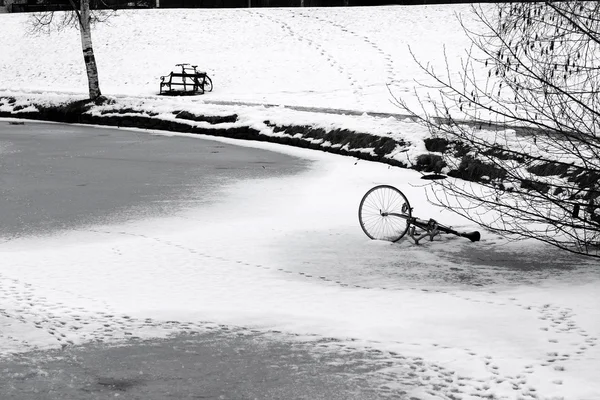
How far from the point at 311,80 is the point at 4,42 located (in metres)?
17.9

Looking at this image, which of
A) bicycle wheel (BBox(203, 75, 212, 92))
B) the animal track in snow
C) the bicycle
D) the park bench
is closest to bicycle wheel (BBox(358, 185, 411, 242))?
the bicycle

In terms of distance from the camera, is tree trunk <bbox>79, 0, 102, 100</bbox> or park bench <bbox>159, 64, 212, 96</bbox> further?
park bench <bbox>159, 64, 212, 96</bbox>

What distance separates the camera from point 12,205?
13.5 meters

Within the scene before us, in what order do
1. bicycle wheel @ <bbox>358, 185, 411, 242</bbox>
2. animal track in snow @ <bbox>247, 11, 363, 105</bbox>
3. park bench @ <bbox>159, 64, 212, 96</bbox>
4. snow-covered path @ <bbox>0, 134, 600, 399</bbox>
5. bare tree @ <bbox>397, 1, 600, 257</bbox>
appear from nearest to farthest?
1. snow-covered path @ <bbox>0, 134, 600, 399</bbox>
2. bare tree @ <bbox>397, 1, 600, 257</bbox>
3. bicycle wheel @ <bbox>358, 185, 411, 242</bbox>
4. animal track in snow @ <bbox>247, 11, 363, 105</bbox>
5. park bench @ <bbox>159, 64, 212, 96</bbox>

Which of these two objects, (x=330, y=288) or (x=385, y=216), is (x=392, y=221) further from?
(x=330, y=288)

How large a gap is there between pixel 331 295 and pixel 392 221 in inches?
108

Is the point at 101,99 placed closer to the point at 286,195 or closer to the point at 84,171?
the point at 84,171

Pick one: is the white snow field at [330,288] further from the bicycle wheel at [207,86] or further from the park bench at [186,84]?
the bicycle wheel at [207,86]

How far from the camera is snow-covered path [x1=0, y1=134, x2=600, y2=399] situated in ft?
23.1

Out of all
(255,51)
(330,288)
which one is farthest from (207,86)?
(330,288)

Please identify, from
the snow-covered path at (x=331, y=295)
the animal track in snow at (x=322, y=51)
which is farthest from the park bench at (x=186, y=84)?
the snow-covered path at (x=331, y=295)

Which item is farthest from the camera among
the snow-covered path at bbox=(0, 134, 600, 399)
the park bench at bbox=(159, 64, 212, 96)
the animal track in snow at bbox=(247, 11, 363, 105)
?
the park bench at bbox=(159, 64, 212, 96)

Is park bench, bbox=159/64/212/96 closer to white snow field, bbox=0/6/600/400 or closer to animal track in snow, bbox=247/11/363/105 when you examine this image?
animal track in snow, bbox=247/11/363/105

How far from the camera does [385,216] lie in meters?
11.3
